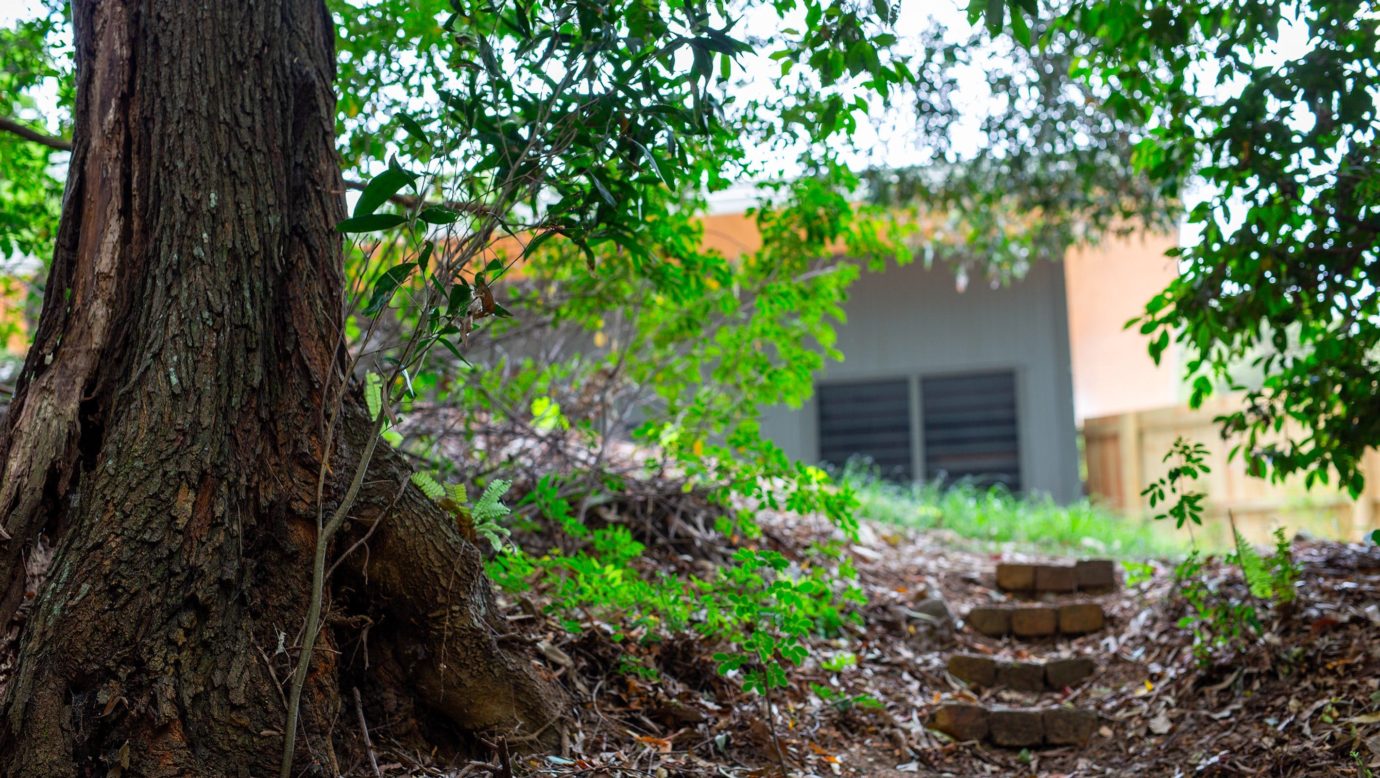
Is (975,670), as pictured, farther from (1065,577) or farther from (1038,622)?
(1065,577)

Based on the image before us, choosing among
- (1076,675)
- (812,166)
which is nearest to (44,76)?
(812,166)

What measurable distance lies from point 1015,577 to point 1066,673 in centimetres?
148

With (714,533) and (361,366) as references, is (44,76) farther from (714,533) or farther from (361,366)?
(714,533)

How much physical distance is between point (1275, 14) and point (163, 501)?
399 cm

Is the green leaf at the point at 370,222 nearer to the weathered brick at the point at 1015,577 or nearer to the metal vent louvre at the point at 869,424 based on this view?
the weathered brick at the point at 1015,577

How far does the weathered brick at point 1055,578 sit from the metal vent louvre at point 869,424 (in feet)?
16.3

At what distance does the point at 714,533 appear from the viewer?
6.55m

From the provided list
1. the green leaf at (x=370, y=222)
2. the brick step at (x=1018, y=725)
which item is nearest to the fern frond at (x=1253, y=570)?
the brick step at (x=1018, y=725)

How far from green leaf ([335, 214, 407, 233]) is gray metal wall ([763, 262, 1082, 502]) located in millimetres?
9487

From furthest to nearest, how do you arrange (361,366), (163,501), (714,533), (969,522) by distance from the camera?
(969,522) → (714,533) → (361,366) → (163,501)

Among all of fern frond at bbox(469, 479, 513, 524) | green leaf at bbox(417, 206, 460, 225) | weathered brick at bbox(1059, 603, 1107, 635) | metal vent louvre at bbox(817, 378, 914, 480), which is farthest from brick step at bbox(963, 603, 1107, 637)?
metal vent louvre at bbox(817, 378, 914, 480)

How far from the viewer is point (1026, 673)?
5.92 m

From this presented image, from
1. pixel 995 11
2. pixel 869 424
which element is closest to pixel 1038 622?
pixel 995 11

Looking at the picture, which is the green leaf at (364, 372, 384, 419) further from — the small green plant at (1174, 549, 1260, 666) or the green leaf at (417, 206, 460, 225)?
the small green plant at (1174, 549, 1260, 666)
